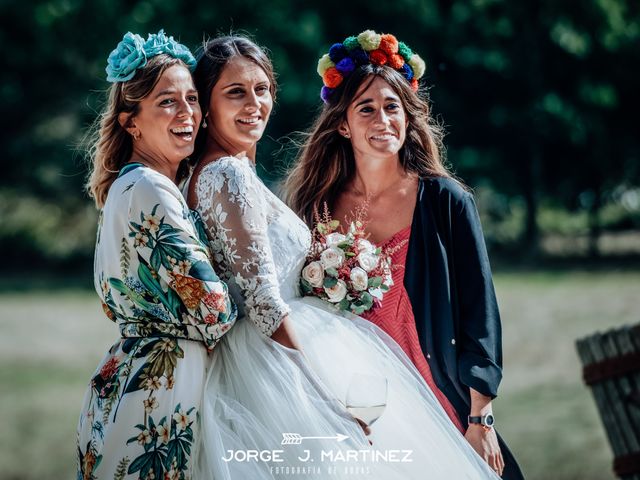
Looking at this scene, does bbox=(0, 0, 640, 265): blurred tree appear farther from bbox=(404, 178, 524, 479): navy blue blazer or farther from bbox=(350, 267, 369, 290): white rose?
bbox=(350, 267, 369, 290): white rose

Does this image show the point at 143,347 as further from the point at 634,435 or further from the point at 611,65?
the point at 611,65

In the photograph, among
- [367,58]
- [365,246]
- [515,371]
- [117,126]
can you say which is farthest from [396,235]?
[515,371]

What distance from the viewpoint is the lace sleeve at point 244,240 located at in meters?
3.36

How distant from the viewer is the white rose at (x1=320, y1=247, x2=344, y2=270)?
3.65 meters

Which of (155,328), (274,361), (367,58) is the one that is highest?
(367,58)

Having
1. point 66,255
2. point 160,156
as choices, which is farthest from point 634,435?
point 66,255

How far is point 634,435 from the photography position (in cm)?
538

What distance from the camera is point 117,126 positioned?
3.62 meters

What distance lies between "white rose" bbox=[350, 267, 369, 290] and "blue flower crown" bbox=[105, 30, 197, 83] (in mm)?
1109

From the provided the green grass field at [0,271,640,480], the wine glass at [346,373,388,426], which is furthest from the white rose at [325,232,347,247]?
the green grass field at [0,271,640,480]

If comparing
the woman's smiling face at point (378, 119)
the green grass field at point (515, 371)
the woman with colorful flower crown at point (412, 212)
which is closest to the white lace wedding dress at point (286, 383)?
the woman with colorful flower crown at point (412, 212)

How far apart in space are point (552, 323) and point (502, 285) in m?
3.11

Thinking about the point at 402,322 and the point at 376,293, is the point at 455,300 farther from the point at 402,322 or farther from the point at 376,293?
the point at 376,293

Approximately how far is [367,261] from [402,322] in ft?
1.11
